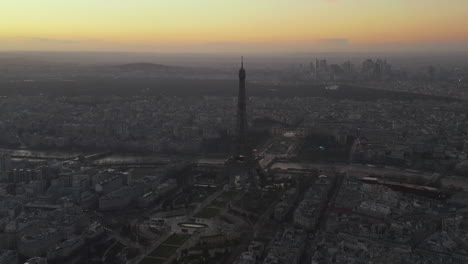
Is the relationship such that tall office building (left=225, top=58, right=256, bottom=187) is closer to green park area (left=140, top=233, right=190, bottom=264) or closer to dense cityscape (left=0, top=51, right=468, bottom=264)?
dense cityscape (left=0, top=51, right=468, bottom=264)

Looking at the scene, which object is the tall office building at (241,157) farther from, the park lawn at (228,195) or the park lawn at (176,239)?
the park lawn at (176,239)

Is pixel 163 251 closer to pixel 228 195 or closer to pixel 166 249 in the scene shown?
pixel 166 249

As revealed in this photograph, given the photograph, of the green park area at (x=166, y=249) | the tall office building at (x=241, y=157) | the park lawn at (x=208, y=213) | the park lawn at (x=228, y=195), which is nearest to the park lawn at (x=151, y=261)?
the green park area at (x=166, y=249)

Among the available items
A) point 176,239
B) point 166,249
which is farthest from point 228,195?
point 166,249

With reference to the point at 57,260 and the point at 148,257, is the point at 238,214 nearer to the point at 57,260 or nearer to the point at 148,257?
the point at 148,257

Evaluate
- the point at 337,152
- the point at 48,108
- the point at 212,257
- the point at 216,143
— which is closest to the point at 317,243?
the point at 212,257

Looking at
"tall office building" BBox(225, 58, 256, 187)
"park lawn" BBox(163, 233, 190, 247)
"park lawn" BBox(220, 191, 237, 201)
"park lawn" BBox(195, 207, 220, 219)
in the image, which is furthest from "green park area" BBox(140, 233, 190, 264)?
"tall office building" BBox(225, 58, 256, 187)
